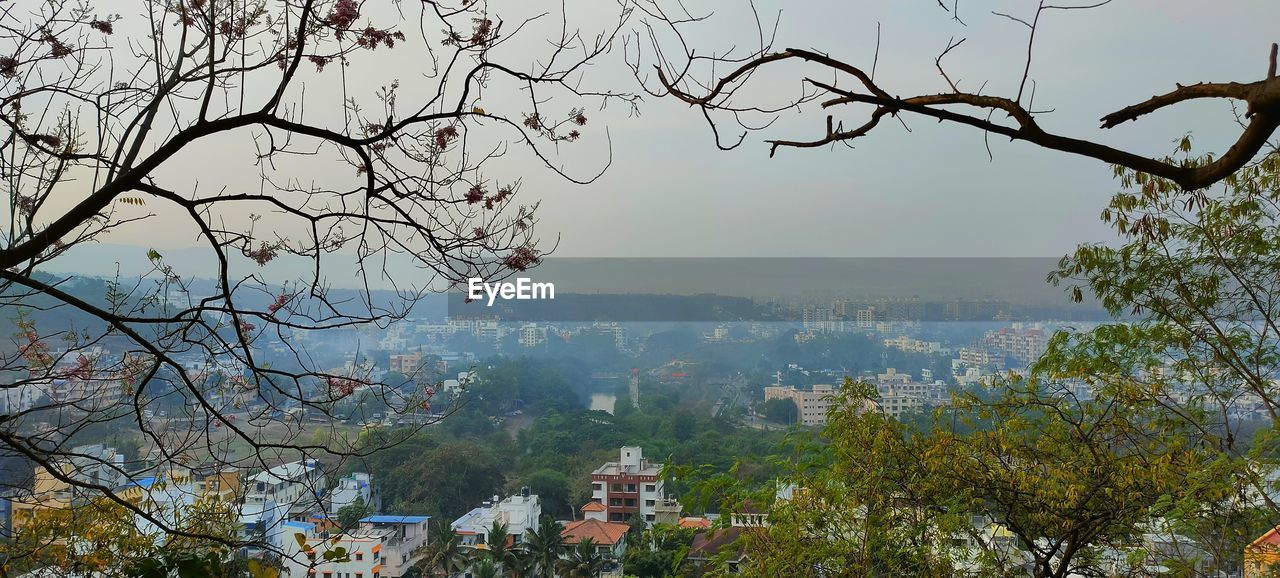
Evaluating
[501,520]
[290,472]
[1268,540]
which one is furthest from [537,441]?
[290,472]

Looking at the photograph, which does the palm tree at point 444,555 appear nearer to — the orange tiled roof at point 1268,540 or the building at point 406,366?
the building at point 406,366

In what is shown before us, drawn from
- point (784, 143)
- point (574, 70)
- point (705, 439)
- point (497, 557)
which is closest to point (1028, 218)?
point (705, 439)

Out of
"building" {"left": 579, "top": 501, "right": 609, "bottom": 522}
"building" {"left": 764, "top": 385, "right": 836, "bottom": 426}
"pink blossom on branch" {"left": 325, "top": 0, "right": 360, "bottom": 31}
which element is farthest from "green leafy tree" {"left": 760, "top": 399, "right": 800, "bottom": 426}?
"pink blossom on branch" {"left": 325, "top": 0, "right": 360, "bottom": 31}

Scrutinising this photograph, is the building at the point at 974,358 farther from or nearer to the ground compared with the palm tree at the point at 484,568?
farther from the ground

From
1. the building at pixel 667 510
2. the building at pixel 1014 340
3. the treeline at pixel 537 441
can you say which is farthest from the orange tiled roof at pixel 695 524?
the building at pixel 1014 340

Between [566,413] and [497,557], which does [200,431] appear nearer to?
[497,557]
